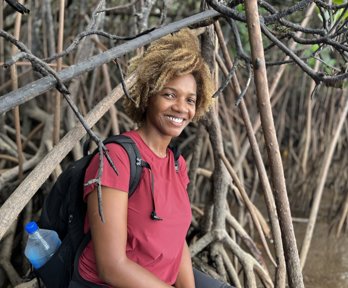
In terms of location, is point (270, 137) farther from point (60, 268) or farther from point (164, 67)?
point (60, 268)

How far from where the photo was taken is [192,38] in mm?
1478

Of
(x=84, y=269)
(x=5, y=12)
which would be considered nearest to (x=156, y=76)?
(x=84, y=269)

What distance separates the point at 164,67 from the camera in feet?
4.50

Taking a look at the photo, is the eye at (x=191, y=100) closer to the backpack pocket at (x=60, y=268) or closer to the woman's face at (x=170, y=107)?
the woman's face at (x=170, y=107)

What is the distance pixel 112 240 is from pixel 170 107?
39 cm

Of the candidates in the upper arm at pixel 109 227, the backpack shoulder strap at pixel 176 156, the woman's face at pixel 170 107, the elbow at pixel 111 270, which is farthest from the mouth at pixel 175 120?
the elbow at pixel 111 270

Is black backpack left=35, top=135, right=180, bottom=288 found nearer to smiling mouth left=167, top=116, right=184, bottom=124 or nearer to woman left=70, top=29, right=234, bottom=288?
woman left=70, top=29, right=234, bottom=288

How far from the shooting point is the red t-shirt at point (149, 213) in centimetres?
123

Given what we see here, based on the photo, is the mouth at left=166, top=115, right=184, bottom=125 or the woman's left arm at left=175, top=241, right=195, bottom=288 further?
the woman's left arm at left=175, top=241, right=195, bottom=288

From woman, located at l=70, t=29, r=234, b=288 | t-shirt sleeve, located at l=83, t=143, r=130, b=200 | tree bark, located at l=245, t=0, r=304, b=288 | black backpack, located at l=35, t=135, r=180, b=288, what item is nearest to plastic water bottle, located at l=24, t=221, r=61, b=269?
black backpack, located at l=35, t=135, r=180, b=288

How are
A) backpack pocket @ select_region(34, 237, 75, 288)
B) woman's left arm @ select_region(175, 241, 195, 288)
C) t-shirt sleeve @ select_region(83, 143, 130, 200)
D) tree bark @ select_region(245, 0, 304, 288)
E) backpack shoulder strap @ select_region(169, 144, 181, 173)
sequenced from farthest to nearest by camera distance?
woman's left arm @ select_region(175, 241, 195, 288) → backpack shoulder strap @ select_region(169, 144, 181, 173) → backpack pocket @ select_region(34, 237, 75, 288) → t-shirt sleeve @ select_region(83, 143, 130, 200) → tree bark @ select_region(245, 0, 304, 288)

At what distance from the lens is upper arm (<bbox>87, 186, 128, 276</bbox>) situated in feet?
3.91

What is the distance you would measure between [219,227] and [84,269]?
1195 millimetres

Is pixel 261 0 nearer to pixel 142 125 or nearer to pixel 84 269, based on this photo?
pixel 142 125
